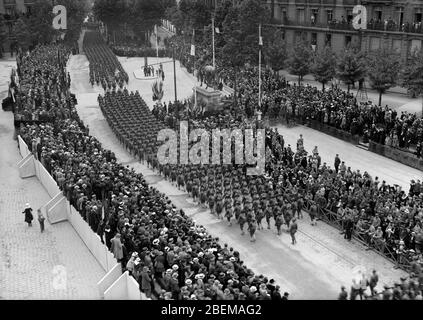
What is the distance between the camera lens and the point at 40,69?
55.4m

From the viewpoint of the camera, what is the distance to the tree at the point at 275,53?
53.9 meters

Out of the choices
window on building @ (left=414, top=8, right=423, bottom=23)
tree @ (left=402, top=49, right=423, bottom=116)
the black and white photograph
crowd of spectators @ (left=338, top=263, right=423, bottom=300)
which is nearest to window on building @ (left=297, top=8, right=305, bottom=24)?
the black and white photograph

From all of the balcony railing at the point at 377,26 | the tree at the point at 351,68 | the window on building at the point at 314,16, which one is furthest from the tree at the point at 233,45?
the tree at the point at 351,68

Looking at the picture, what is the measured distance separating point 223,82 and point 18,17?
41.0m

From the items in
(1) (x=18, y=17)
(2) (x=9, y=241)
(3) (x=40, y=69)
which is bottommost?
(2) (x=9, y=241)

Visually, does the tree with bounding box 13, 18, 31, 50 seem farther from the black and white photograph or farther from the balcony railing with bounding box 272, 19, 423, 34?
the balcony railing with bounding box 272, 19, 423, 34

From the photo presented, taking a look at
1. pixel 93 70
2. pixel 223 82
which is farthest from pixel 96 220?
pixel 93 70

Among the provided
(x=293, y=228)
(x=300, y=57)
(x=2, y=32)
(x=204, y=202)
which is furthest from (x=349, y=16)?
(x=2, y=32)

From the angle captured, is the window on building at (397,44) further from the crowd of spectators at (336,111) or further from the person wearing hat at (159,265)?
the person wearing hat at (159,265)

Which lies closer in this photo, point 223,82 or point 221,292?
point 221,292

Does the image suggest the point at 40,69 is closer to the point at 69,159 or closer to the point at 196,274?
the point at 69,159

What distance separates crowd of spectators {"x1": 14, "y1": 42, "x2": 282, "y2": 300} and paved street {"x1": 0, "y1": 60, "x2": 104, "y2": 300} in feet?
5.10

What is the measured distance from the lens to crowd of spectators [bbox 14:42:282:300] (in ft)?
60.7
